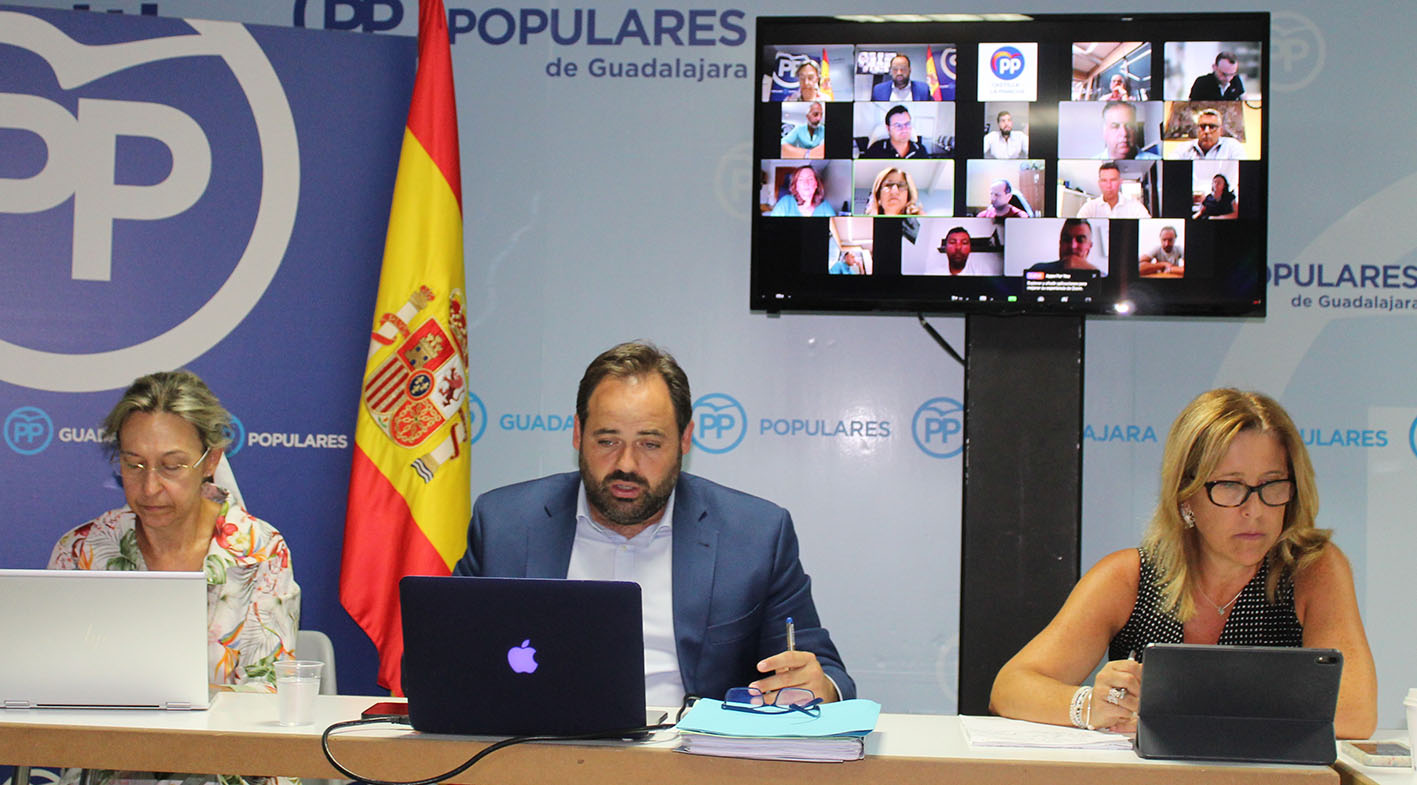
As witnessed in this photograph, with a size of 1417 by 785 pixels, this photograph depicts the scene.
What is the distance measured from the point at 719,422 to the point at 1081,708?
1.92 m

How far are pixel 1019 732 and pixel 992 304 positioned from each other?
1488 mm

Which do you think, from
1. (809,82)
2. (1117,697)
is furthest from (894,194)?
(1117,697)

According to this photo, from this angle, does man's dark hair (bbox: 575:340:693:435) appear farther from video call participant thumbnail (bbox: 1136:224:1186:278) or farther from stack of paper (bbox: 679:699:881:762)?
video call participant thumbnail (bbox: 1136:224:1186:278)

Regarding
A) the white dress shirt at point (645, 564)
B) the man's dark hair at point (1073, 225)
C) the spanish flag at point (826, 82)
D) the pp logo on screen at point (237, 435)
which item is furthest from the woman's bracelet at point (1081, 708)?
the pp logo on screen at point (237, 435)

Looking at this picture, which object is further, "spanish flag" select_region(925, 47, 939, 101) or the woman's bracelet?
"spanish flag" select_region(925, 47, 939, 101)

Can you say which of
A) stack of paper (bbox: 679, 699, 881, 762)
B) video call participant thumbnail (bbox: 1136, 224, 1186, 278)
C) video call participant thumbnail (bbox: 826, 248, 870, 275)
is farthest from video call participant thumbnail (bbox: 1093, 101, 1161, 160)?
stack of paper (bbox: 679, 699, 881, 762)

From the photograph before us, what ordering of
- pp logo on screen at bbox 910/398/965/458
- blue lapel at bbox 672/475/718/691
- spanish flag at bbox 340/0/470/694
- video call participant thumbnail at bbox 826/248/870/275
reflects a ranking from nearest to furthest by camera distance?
blue lapel at bbox 672/475/718/691, video call participant thumbnail at bbox 826/248/870/275, spanish flag at bbox 340/0/470/694, pp logo on screen at bbox 910/398/965/458

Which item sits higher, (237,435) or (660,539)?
(237,435)

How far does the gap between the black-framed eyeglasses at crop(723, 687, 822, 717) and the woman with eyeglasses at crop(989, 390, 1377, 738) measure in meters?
0.41

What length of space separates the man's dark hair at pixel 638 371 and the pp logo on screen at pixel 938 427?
1.25 m

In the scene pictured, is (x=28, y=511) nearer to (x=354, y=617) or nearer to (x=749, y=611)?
(x=354, y=617)

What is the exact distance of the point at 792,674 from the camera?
2.04 metres

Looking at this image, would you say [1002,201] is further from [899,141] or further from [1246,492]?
[1246,492]

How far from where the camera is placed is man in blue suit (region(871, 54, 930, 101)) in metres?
3.24
